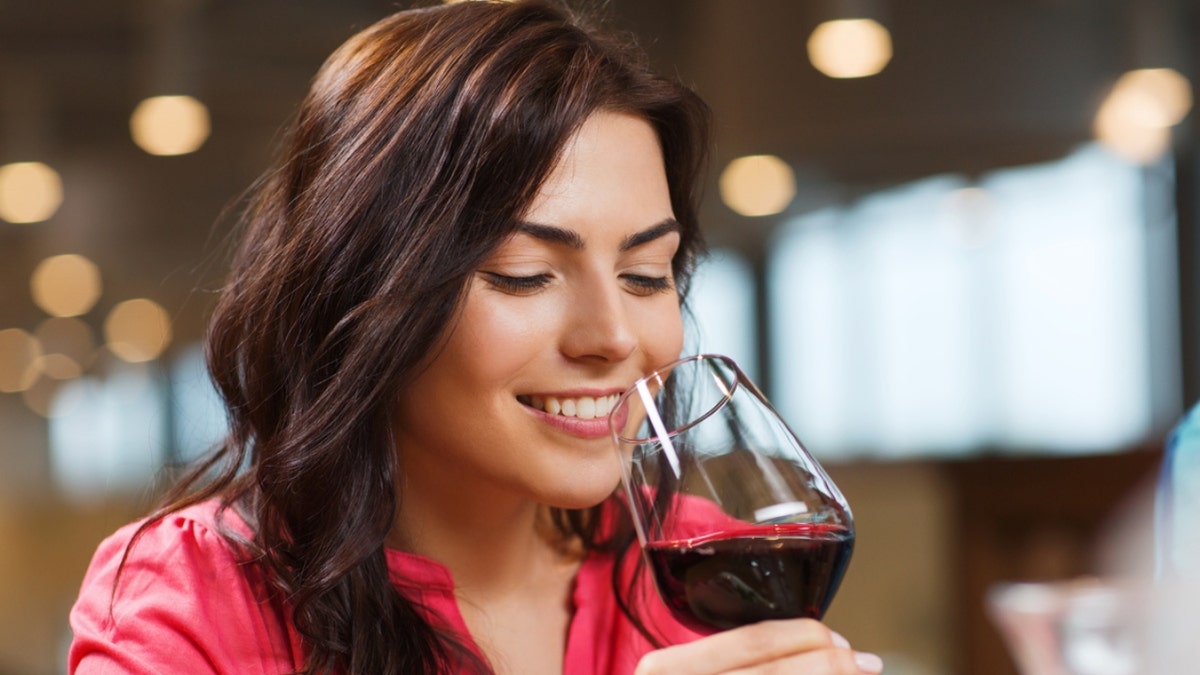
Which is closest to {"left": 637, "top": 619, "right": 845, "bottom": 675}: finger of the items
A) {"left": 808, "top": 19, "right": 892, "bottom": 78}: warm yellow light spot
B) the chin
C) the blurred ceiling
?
the chin

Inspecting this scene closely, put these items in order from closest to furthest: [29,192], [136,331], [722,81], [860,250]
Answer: [722,81], [29,192], [860,250], [136,331]

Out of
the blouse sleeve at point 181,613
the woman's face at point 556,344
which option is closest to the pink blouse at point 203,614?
the blouse sleeve at point 181,613

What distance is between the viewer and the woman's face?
1167 millimetres

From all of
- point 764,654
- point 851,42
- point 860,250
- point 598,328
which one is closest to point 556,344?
point 598,328

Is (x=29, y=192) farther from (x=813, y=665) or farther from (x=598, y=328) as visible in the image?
(x=813, y=665)

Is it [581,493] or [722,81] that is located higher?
[722,81]

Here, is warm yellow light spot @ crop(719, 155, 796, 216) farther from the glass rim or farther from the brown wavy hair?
the glass rim

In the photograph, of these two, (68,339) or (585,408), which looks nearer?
(585,408)

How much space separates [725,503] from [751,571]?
64 millimetres

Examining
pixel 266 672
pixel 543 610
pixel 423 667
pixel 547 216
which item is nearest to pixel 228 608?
pixel 266 672

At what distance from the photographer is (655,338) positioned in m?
1.26

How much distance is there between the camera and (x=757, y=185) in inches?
249

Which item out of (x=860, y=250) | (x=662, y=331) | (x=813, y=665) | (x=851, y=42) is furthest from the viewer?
(x=860, y=250)

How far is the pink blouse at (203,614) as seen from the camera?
1.14 m
